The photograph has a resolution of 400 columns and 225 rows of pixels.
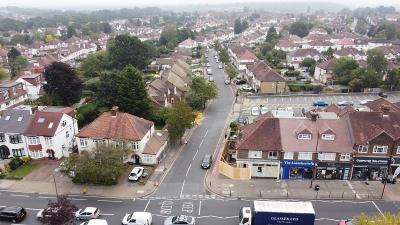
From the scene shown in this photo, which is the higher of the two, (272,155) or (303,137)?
(303,137)

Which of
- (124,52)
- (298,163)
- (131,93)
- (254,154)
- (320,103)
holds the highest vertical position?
(124,52)

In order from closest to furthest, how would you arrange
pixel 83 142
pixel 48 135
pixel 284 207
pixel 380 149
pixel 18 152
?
pixel 284 207
pixel 380 149
pixel 48 135
pixel 83 142
pixel 18 152

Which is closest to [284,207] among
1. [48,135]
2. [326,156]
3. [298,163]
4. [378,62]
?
[298,163]

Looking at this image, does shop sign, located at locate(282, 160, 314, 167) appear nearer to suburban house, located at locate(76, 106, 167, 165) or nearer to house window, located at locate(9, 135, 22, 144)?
A: suburban house, located at locate(76, 106, 167, 165)

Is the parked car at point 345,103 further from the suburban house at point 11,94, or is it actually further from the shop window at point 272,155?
the suburban house at point 11,94

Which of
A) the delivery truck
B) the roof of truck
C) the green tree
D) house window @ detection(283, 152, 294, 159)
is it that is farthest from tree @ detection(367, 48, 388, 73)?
the delivery truck

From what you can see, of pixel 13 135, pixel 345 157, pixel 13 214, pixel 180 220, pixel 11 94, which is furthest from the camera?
pixel 11 94

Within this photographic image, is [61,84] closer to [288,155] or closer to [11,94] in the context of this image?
[11,94]

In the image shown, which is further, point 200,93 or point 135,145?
point 200,93
